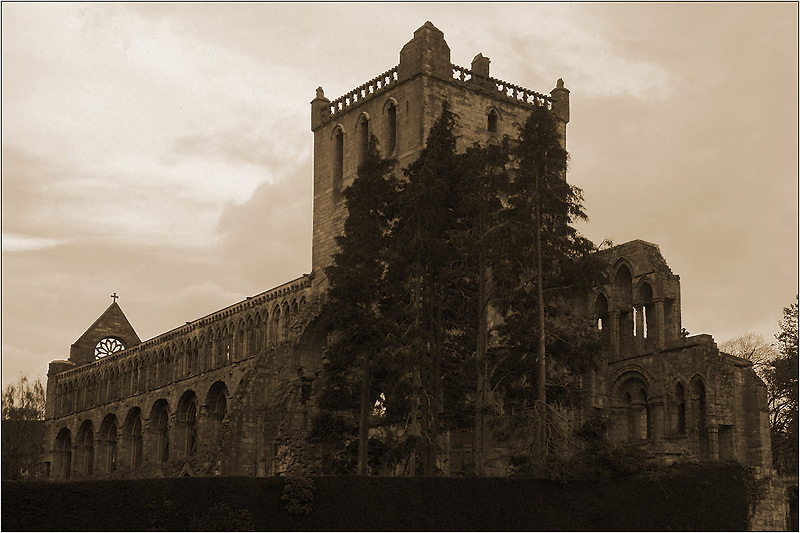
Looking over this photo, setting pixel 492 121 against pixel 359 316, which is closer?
pixel 359 316

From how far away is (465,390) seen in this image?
3731 cm

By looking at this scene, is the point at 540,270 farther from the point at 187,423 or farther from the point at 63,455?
the point at 63,455

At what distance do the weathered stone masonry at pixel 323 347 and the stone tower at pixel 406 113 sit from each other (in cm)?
6

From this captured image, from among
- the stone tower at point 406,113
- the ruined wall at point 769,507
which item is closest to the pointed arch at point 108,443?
the stone tower at point 406,113

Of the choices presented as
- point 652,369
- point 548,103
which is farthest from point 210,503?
point 548,103

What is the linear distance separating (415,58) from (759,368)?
27.2 m

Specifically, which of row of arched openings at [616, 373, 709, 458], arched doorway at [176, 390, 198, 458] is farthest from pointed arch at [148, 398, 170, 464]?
row of arched openings at [616, 373, 709, 458]

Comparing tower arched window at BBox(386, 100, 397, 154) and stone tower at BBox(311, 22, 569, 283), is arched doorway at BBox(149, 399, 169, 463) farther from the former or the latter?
tower arched window at BBox(386, 100, 397, 154)

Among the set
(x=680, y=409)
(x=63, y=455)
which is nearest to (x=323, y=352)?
(x=680, y=409)

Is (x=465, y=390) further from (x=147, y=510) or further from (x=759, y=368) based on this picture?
(x=759, y=368)

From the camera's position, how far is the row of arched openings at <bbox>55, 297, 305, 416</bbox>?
56.1 m

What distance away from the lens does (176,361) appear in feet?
212

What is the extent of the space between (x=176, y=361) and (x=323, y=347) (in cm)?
1805

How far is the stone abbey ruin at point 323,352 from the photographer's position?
41.2 meters
